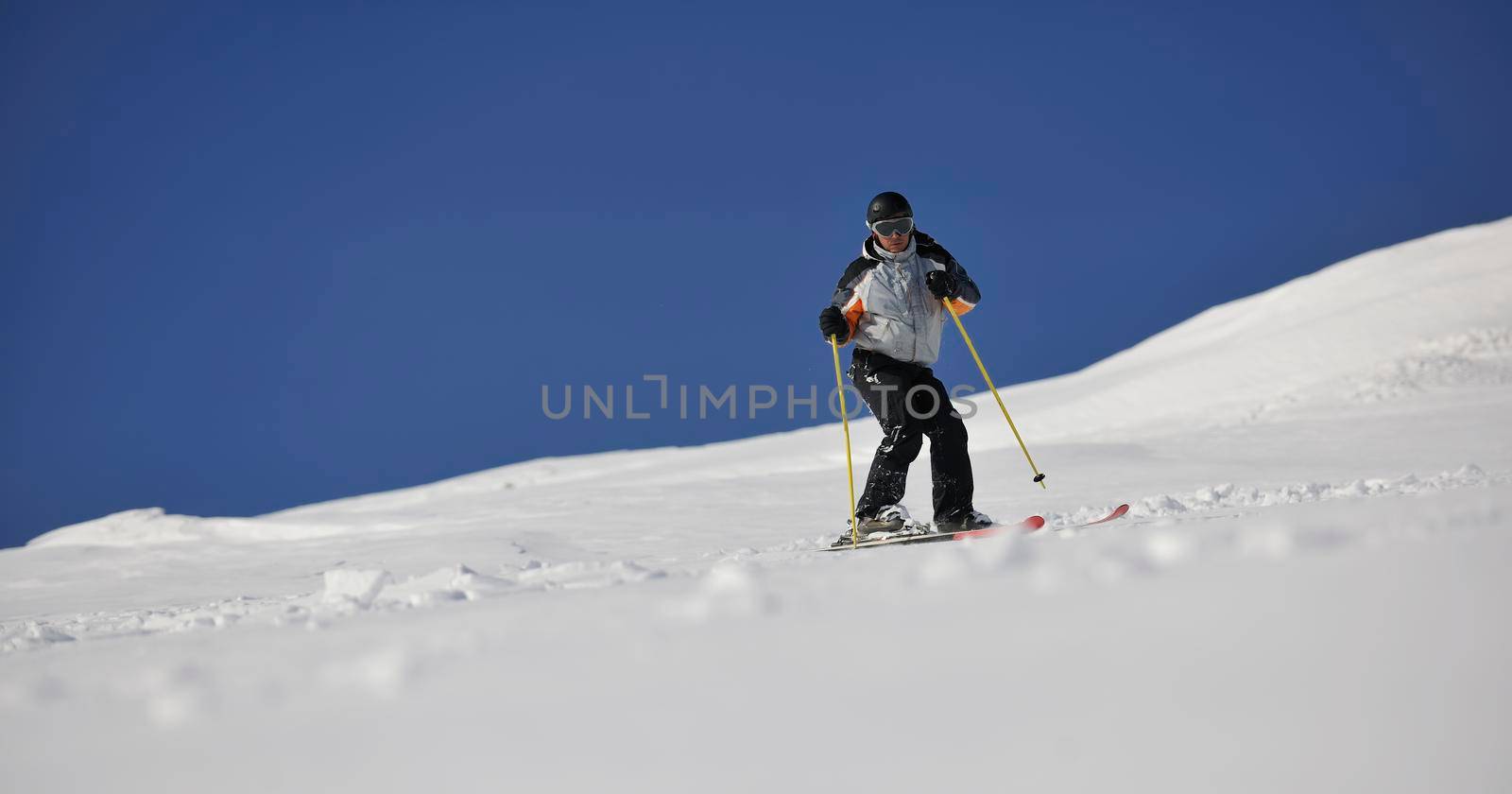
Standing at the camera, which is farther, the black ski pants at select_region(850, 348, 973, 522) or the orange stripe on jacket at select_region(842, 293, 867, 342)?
the orange stripe on jacket at select_region(842, 293, 867, 342)

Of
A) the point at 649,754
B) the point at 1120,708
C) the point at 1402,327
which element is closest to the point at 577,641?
the point at 649,754

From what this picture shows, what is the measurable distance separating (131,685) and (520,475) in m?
18.2

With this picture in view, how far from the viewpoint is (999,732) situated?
1449 mm

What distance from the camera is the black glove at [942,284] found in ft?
19.0

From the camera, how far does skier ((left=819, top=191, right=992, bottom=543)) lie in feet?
18.9

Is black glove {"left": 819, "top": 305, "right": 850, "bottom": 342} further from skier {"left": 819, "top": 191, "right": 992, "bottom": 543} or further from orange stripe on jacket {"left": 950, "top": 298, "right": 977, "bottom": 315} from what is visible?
orange stripe on jacket {"left": 950, "top": 298, "right": 977, "bottom": 315}

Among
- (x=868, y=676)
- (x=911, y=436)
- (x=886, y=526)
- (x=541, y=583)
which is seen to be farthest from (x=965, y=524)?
(x=868, y=676)

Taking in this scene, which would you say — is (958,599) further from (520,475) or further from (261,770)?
(520,475)

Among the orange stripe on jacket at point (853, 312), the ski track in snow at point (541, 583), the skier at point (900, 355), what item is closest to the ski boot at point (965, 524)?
the skier at point (900, 355)

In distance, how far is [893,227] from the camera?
5.85 meters

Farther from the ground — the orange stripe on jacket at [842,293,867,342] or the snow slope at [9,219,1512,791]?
the orange stripe on jacket at [842,293,867,342]

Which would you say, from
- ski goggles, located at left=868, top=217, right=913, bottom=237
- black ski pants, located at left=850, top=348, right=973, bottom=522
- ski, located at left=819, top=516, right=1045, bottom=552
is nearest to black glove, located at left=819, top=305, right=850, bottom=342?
black ski pants, located at left=850, top=348, right=973, bottom=522

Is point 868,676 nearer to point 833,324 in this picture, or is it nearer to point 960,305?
point 833,324

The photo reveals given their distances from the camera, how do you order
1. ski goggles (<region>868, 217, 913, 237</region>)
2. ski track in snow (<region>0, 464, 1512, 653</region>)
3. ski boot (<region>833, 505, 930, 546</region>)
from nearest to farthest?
1. ski track in snow (<region>0, 464, 1512, 653</region>)
2. ski boot (<region>833, 505, 930, 546</region>)
3. ski goggles (<region>868, 217, 913, 237</region>)
